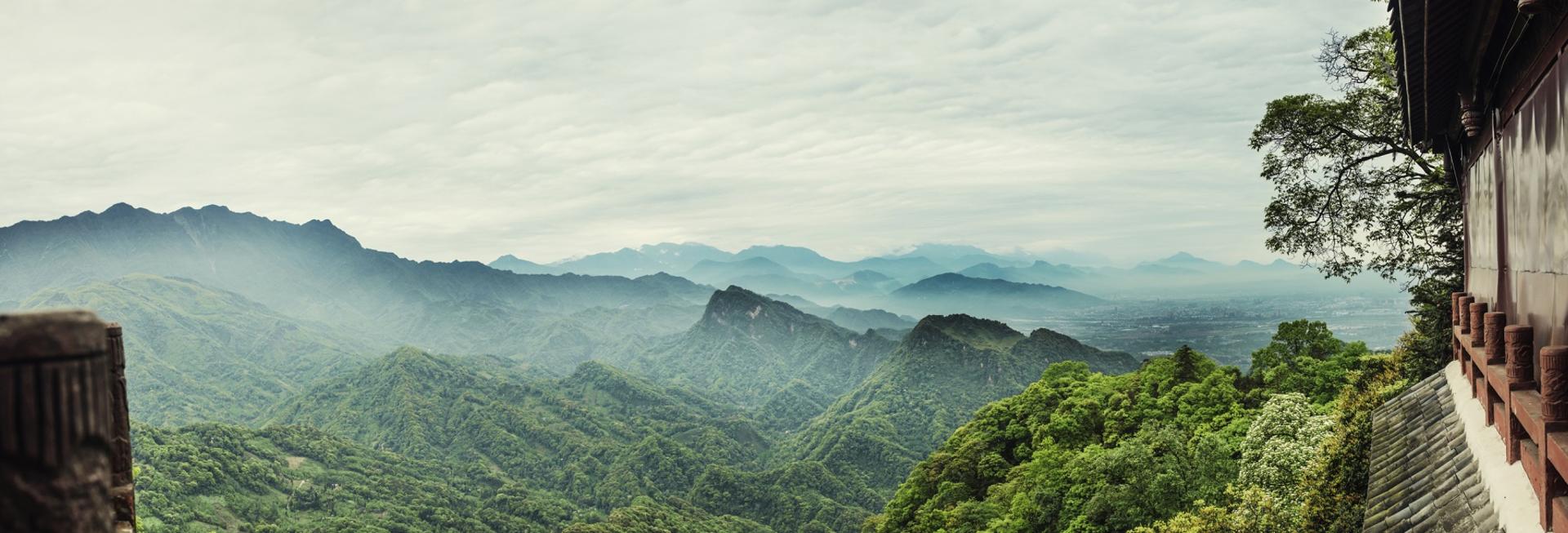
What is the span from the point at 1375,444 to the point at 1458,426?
3.58 metres

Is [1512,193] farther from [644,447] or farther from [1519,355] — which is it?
[644,447]

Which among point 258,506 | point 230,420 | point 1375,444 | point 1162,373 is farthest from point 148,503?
point 230,420

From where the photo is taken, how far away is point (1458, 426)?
8.77m

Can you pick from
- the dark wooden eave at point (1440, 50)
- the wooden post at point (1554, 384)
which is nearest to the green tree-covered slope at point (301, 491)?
the dark wooden eave at point (1440, 50)

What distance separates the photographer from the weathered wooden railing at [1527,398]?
4.80m

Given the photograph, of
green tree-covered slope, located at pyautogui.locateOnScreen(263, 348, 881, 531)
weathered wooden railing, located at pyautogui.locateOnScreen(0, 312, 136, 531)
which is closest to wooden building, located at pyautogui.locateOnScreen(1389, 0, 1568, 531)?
weathered wooden railing, located at pyautogui.locateOnScreen(0, 312, 136, 531)

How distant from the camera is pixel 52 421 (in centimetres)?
172

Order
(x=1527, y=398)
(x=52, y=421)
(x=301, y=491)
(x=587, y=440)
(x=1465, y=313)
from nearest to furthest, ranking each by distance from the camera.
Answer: (x=52, y=421) → (x=1527, y=398) → (x=1465, y=313) → (x=301, y=491) → (x=587, y=440)

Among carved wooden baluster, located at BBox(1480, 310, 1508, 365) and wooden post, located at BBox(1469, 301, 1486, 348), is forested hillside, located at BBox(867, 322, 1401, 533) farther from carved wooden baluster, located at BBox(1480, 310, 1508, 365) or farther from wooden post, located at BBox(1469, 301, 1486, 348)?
carved wooden baluster, located at BBox(1480, 310, 1508, 365)

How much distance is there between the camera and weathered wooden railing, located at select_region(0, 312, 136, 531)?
5.43 ft

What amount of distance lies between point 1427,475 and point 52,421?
10.8 metres

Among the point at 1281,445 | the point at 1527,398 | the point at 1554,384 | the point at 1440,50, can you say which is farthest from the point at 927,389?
the point at 1554,384

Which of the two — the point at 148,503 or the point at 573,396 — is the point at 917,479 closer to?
the point at 148,503

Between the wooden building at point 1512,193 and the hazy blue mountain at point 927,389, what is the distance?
378 feet
